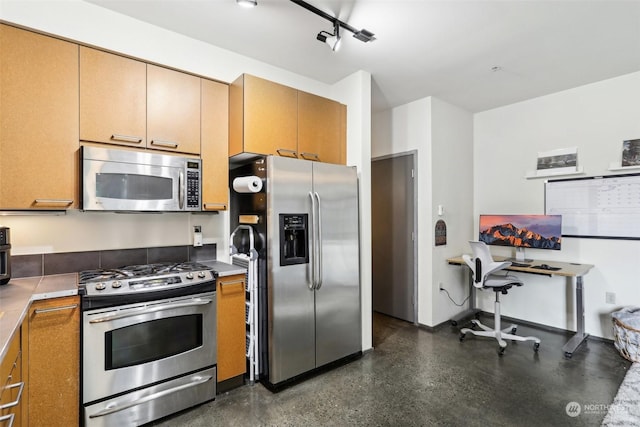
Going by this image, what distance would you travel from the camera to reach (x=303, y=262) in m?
2.56

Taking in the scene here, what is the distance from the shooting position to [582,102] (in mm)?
3480

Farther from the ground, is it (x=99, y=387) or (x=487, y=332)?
(x=99, y=387)

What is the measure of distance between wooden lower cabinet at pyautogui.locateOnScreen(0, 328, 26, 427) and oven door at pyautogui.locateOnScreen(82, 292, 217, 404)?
0.31 metres

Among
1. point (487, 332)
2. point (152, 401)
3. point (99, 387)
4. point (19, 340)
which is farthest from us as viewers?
point (487, 332)

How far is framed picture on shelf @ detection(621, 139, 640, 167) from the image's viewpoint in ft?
10.3

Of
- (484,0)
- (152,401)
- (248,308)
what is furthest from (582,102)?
(152,401)

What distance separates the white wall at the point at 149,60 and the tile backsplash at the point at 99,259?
47 millimetres

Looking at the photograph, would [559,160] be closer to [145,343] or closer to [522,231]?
[522,231]

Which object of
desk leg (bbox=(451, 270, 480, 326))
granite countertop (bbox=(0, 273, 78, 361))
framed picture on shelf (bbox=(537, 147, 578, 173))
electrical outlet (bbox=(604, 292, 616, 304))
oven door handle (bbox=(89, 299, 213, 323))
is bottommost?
desk leg (bbox=(451, 270, 480, 326))

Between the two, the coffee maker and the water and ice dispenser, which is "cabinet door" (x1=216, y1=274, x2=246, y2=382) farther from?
the coffee maker

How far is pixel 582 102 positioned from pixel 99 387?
16.5ft

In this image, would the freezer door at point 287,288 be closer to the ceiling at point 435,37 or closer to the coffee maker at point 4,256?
the ceiling at point 435,37

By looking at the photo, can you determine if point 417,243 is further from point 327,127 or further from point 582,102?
point 582,102

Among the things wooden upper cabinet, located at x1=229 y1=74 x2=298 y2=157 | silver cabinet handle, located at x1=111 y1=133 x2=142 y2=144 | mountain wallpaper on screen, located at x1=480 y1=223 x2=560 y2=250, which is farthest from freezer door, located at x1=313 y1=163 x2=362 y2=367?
mountain wallpaper on screen, located at x1=480 y1=223 x2=560 y2=250
